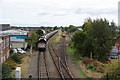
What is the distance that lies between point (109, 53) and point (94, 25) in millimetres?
4090

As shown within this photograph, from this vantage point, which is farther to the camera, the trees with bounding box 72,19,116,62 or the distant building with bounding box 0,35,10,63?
the trees with bounding box 72,19,116,62

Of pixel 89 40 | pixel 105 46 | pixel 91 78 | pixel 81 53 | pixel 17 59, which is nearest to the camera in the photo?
pixel 91 78

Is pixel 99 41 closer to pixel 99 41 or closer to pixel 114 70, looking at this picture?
pixel 99 41

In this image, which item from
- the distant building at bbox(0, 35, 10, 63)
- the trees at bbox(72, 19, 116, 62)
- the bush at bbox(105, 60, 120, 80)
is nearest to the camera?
the bush at bbox(105, 60, 120, 80)

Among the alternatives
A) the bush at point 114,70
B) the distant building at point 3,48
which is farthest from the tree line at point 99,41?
the distant building at point 3,48

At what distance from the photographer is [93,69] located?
1677cm

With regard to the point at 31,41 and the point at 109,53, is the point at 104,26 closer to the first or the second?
the point at 109,53

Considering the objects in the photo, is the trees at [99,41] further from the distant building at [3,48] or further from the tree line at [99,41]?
the distant building at [3,48]

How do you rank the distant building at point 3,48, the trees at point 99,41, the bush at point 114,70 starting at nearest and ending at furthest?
1. the bush at point 114,70
2. the distant building at point 3,48
3. the trees at point 99,41

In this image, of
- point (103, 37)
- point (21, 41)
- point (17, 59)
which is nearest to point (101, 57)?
point (103, 37)

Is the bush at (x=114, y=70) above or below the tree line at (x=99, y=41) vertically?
below

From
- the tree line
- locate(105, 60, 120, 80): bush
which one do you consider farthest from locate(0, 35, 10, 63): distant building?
locate(105, 60, 120, 80): bush

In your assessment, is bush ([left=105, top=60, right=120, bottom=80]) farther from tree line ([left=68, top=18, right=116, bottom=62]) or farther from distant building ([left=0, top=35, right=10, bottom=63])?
distant building ([left=0, top=35, right=10, bottom=63])

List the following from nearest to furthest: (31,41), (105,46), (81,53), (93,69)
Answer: (93,69), (105,46), (81,53), (31,41)
